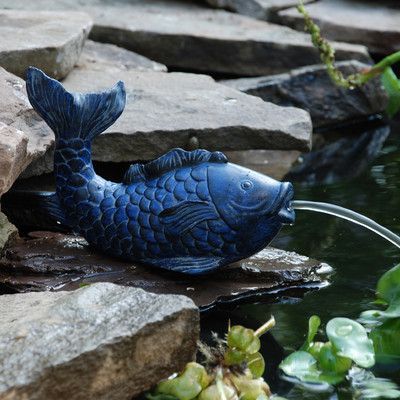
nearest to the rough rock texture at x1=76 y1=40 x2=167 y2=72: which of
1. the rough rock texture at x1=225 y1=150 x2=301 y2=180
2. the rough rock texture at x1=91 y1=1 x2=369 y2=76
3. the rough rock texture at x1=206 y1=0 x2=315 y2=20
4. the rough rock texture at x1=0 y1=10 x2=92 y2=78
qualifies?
the rough rock texture at x1=0 y1=10 x2=92 y2=78

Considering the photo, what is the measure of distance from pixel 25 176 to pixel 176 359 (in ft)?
4.86

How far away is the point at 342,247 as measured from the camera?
3.90 m

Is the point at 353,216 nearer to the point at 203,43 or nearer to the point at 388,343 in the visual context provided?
the point at 388,343

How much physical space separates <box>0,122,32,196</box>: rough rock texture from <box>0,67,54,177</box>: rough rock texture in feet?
0.74

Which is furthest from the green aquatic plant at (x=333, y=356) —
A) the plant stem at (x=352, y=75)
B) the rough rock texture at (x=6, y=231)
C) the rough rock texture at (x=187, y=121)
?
the rough rock texture at (x=187, y=121)

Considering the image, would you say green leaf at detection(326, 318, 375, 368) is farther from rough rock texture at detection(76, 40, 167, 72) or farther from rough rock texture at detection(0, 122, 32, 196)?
rough rock texture at detection(76, 40, 167, 72)

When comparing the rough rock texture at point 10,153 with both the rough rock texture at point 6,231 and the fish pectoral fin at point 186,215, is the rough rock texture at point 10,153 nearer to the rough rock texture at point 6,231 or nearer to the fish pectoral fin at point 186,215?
the rough rock texture at point 6,231

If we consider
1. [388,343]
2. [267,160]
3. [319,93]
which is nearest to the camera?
[388,343]

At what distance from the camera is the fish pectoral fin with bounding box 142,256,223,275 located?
3322mm

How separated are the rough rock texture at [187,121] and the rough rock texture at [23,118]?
41 cm

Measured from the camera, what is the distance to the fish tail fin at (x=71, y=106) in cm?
337

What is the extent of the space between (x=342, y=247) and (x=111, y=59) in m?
1.90

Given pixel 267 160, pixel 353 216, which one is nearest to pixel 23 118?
pixel 353 216

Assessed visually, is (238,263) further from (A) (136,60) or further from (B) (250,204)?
(A) (136,60)
